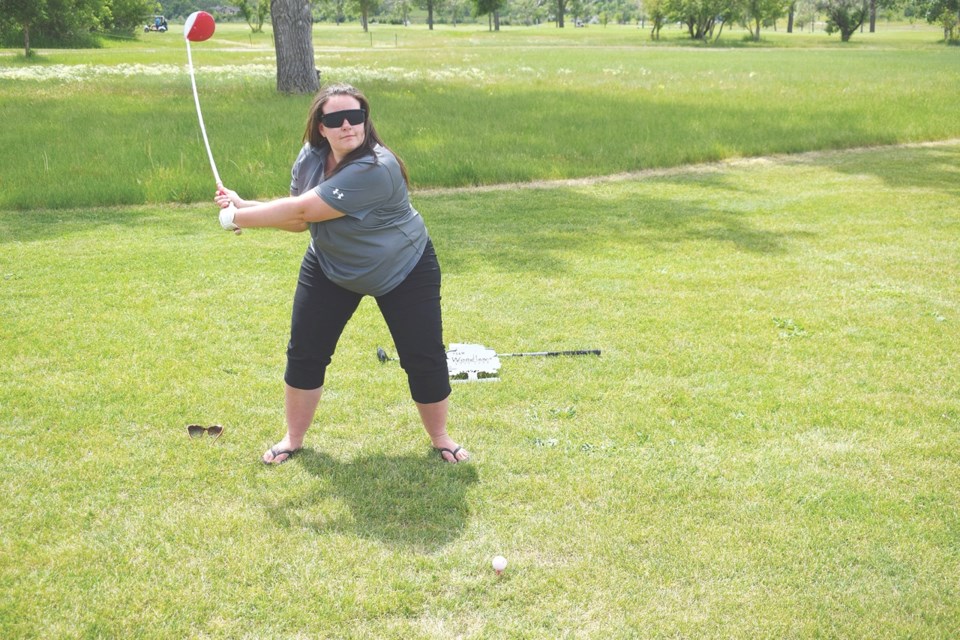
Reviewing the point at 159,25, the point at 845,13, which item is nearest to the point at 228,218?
the point at 159,25

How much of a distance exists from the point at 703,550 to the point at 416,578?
4.17 feet

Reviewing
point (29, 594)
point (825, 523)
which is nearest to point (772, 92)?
point (825, 523)

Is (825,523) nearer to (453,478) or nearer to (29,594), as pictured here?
(453,478)

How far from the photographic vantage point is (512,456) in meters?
4.73

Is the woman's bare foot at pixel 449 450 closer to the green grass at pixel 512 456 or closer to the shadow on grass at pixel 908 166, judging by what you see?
the green grass at pixel 512 456

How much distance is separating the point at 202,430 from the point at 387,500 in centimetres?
131

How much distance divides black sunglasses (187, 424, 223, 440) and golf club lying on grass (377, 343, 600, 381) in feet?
4.73

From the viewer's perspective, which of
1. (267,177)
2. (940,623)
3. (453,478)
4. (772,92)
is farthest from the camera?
(772,92)

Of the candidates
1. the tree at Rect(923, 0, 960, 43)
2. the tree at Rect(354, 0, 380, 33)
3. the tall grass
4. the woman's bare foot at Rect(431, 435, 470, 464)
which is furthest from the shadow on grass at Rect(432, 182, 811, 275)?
the tree at Rect(354, 0, 380, 33)

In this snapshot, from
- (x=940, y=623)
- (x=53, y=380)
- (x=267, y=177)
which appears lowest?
(x=940, y=623)

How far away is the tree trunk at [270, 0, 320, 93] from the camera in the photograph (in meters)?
19.4

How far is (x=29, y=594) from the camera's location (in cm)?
354

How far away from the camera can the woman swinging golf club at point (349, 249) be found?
3926mm

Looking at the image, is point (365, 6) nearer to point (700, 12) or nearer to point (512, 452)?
point (700, 12)
